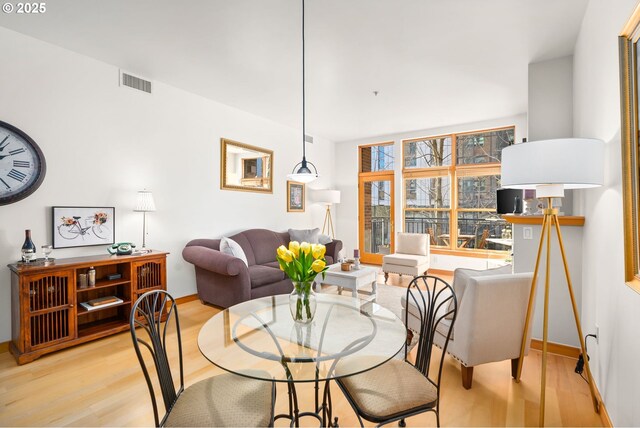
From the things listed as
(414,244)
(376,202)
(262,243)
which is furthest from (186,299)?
(376,202)

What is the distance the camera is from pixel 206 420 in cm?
126

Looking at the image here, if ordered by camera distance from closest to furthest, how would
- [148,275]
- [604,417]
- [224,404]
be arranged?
1. [224,404]
2. [604,417]
3. [148,275]

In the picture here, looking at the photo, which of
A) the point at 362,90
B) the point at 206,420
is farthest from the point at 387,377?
the point at 362,90

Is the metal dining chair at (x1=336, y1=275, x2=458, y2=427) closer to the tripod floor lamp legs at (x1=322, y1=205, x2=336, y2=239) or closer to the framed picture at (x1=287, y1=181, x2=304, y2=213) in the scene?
the framed picture at (x1=287, y1=181, x2=304, y2=213)

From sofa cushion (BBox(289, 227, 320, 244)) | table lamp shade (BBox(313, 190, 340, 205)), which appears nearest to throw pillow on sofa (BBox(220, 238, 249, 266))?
sofa cushion (BBox(289, 227, 320, 244))

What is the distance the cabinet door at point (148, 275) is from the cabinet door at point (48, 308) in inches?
21.1

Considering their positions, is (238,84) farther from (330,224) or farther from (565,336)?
(565,336)

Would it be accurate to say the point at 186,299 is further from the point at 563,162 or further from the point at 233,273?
the point at 563,162

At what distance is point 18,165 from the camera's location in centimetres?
277

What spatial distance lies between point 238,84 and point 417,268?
12.2 feet

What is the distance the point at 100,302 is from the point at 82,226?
825 millimetres

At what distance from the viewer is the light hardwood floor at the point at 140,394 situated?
6.12ft

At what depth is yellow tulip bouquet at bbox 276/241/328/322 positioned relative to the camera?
1.61 metres

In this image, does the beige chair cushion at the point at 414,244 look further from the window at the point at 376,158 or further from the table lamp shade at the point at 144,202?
the table lamp shade at the point at 144,202
